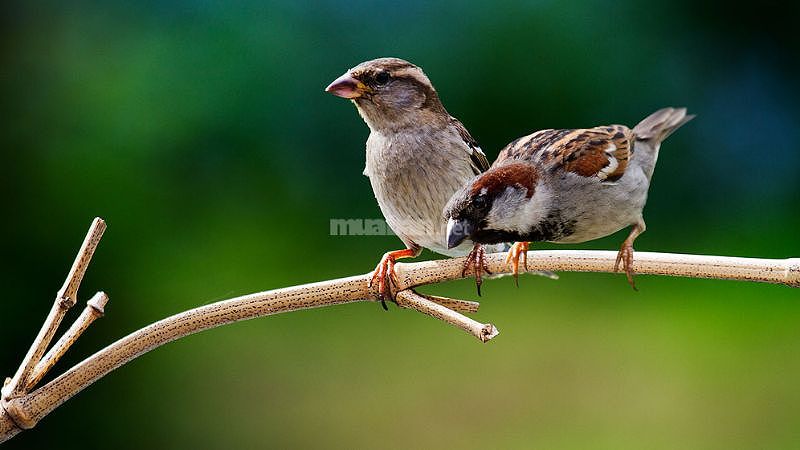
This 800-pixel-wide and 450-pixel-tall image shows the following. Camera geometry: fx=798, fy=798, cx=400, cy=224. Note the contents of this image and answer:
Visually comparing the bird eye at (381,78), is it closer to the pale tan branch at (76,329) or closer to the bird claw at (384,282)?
the bird claw at (384,282)

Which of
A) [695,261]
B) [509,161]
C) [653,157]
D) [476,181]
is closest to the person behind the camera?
[695,261]

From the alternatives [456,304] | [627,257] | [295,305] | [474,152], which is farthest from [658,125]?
[295,305]

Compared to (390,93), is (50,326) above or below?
below

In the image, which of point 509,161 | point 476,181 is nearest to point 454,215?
point 476,181

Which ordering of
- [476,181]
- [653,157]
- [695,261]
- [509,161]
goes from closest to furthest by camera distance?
[695,261]
[476,181]
[509,161]
[653,157]

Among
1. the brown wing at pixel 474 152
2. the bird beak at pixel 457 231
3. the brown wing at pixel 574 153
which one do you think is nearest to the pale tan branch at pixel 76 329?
the bird beak at pixel 457 231

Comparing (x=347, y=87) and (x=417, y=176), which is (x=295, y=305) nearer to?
(x=347, y=87)

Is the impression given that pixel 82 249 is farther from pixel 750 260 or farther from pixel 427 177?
pixel 750 260
